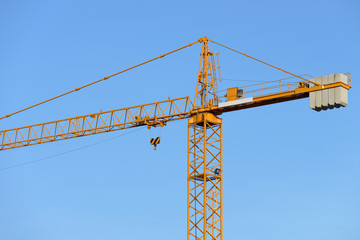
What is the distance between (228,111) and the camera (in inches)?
3748

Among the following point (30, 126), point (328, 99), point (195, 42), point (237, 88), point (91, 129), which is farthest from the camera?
point (30, 126)

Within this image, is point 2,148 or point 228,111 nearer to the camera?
point 228,111

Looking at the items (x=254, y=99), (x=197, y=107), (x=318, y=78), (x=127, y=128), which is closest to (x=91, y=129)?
(x=127, y=128)

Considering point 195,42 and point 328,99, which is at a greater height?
point 195,42

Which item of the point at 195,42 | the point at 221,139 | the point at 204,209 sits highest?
the point at 195,42

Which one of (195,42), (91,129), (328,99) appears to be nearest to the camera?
A: (328,99)

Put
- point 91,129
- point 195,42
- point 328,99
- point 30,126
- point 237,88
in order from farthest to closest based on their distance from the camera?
point 30,126
point 91,129
point 195,42
point 237,88
point 328,99

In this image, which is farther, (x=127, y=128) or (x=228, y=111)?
(x=127, y=128)

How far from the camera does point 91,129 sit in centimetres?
10869

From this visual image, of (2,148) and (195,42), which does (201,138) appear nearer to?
(195,42)

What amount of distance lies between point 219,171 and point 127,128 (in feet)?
54.5

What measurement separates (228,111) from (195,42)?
11524 millimetres

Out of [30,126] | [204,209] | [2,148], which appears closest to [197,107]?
[204,209]

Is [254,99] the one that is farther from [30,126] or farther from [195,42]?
[30,126]
